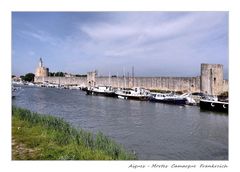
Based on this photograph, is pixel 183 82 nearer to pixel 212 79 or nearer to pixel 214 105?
pixel 212 79

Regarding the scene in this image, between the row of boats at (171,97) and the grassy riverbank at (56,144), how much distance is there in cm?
794

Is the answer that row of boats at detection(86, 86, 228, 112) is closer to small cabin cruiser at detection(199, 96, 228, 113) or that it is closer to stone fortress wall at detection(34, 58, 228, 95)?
small cabin cruiser at detection(199, 96, 228, 113)

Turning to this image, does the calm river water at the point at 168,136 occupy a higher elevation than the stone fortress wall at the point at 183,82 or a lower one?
lower

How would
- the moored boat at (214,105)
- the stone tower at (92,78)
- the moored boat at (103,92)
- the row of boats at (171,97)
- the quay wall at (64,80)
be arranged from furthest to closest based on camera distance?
the quay wall at (64,80) < the stone tower at (92,78) < the moored boat at (103,92) < the row of boats at (171,97) < the moored boat at (214,105)

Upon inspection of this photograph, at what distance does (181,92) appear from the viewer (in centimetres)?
1855

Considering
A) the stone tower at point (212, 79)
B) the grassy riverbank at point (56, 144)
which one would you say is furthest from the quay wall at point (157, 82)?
the grassy riverbank at point (56, 144)

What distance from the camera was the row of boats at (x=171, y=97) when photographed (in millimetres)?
13312

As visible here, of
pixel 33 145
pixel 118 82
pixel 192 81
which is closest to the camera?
pixel 33 145

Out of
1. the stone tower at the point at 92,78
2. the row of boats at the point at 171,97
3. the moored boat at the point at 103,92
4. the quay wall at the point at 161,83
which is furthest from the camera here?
the stone tower at the point at 92,78

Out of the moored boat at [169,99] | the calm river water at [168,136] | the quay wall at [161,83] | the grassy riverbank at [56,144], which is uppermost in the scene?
the quay wall at [161,83]

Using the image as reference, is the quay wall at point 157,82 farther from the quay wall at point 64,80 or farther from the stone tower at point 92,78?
the quay wall at point 64,80
